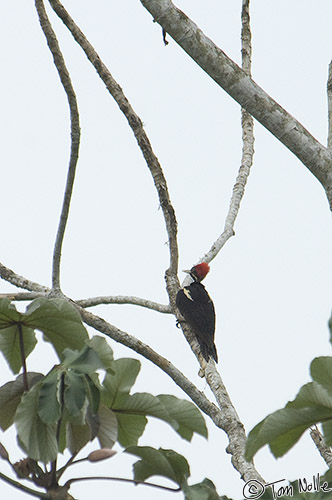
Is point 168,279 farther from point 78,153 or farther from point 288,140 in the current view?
point 288,140

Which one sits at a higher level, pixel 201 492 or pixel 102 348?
pixel 102 348

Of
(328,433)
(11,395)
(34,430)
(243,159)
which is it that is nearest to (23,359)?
(11,395)

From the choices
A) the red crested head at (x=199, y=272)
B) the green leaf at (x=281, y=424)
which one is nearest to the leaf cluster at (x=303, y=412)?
the green leaf at (x=281, y=424)

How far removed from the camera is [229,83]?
2783 mm

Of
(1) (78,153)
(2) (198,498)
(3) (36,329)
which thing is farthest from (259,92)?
(2) (198,498)

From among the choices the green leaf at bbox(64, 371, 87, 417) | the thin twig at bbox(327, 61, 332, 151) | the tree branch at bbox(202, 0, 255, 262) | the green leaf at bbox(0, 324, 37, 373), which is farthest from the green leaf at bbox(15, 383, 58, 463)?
the tree branch at bbox(202, 0, 255, 262)

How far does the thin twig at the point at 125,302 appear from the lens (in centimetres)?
398

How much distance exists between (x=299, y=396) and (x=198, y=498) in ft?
1.01

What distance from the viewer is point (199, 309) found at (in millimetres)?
6188

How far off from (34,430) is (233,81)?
63.6 inches

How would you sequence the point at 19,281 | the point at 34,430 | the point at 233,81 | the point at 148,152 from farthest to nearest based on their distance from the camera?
the point at 148,152, the point at 19,281, the point at 233,81, the point at 34,430

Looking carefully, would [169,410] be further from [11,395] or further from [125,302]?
[125,302]

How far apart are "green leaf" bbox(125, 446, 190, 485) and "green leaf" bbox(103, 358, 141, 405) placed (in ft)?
0.58

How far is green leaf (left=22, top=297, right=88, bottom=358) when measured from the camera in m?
1.77
